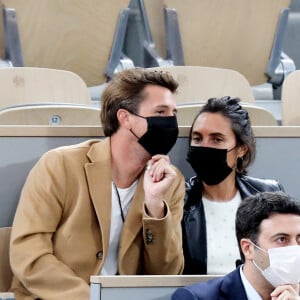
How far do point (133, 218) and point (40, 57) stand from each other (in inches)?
62.8

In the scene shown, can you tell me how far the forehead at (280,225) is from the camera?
1584mm

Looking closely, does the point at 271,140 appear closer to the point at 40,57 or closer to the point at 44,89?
the point at 44,89

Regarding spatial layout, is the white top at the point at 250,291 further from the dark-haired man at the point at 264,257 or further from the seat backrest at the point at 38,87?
the seat backrest at the point at 38,87

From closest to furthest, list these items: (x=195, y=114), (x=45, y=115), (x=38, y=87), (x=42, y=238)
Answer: (x=42, y=238) < (x=45, y=115) < (x=195, y=114) < (x=38, y=87)

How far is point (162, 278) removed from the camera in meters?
1.52

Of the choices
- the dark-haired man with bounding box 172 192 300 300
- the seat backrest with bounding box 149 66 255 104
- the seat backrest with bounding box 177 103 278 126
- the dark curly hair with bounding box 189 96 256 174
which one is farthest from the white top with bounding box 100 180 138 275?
the seat backrest with bounding box 149 66 255 104

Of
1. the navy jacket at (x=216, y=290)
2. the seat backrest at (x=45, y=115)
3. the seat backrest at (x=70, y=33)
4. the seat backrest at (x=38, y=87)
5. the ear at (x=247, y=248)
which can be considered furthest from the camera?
the seat backrest at (x=70, y=33)

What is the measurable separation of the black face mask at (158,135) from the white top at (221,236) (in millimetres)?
216

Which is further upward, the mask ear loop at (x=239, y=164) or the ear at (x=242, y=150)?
the ear at (x=242, y=150)

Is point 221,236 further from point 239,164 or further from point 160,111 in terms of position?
point 160,111

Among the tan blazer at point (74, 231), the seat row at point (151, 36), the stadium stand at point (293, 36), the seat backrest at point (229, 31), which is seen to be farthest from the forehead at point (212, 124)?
the stadium stand at point (293, 36)

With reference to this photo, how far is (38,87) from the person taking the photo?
272 cm

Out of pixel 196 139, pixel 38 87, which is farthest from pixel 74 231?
pixel 38 87

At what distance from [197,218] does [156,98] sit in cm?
32
